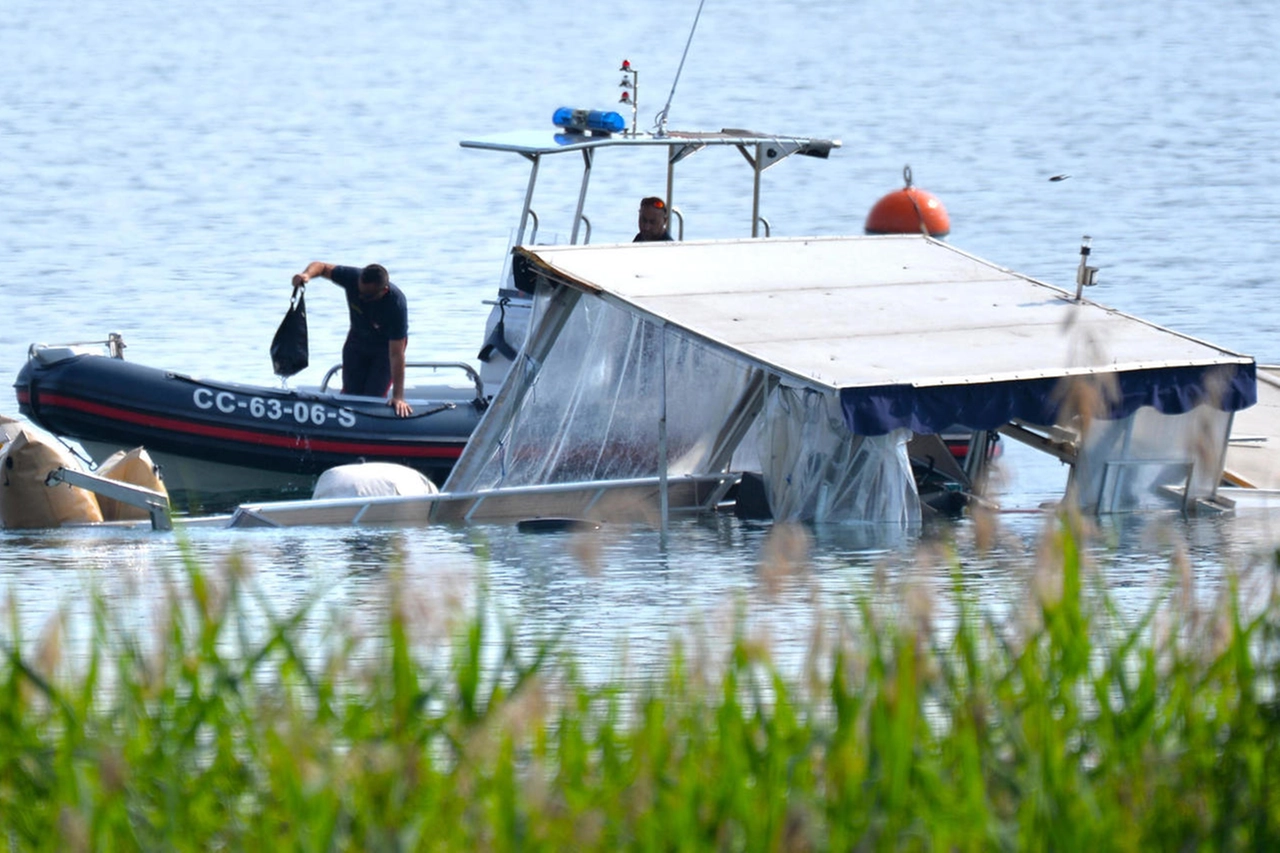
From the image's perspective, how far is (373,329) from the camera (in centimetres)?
1527

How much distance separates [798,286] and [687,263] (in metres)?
0.69

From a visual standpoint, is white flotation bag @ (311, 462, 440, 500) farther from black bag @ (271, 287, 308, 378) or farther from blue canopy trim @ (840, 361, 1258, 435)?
blue canopy trim @ (840, 361, 1258, 435)

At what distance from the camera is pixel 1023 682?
16.6ft

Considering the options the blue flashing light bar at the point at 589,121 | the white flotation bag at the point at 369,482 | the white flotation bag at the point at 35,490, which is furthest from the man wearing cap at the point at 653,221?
the white flotation bag at the point at 35,490

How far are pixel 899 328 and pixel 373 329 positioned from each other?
384cm

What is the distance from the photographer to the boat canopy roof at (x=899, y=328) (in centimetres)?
1226

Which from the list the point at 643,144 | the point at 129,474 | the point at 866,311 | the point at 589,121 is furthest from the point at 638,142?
the point at 129,474

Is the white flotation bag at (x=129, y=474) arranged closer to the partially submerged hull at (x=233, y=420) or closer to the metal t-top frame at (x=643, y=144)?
the partially submerged hull at (x=233, y=420)

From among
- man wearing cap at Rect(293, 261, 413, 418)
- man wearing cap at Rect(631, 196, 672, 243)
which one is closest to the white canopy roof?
man wearing cap at Rect(631, 196, 672, 243)

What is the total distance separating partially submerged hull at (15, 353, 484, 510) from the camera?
1512 centimetres

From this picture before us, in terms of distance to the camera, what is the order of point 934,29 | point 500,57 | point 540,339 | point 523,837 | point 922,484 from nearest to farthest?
point 523,837
point 540,339
point 922,484
point 500,57
point 934,29

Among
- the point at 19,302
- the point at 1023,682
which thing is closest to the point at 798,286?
the point at 1023,682

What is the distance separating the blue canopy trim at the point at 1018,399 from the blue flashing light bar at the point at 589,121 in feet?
13.3

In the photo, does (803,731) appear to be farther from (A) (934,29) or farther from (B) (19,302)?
(A) (934,29)
